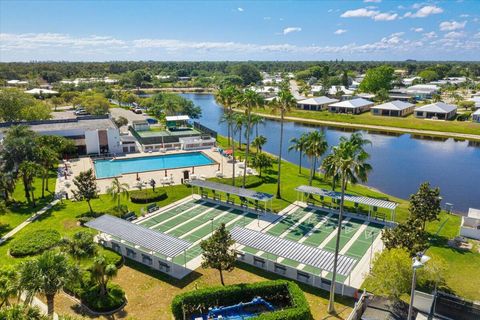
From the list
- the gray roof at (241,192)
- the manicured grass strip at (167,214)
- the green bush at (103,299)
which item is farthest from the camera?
the gray roof at (241,192)

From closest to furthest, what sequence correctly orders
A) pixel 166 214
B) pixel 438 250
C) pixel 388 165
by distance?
1. pixel 438 250
2. pixel 166 214
3. pixel 388 165

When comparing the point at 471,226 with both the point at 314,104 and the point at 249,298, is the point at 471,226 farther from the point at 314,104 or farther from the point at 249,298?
the point at 314,104

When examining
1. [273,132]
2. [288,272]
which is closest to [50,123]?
[273,132]

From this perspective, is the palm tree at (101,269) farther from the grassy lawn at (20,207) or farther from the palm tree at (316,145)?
the palm tree at (316,145)

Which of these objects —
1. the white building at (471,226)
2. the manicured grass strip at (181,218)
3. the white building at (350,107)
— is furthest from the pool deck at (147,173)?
the white building at (350,107)

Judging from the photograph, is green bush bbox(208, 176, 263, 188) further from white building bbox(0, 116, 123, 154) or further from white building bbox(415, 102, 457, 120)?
white building bbox(415, 102, 457, 120)

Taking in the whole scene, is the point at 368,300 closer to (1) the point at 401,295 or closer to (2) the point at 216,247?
(1) the point at 401,295
